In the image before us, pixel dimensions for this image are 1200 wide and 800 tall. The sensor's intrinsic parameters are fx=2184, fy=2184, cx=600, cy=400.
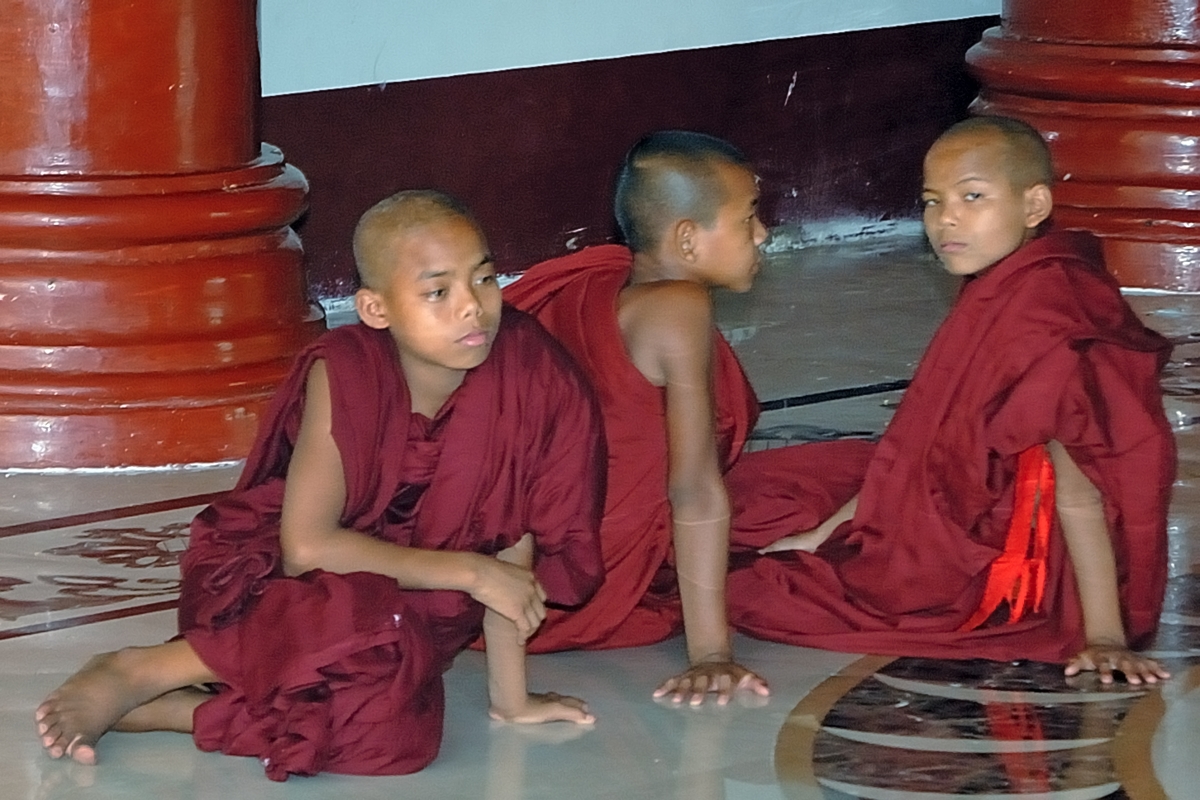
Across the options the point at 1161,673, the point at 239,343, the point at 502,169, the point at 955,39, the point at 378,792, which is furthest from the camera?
the point at 955,39

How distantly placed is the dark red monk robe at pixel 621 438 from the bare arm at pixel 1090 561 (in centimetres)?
48

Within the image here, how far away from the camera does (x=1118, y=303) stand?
2984 millimetres

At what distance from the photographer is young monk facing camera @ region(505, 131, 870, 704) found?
9.43ft

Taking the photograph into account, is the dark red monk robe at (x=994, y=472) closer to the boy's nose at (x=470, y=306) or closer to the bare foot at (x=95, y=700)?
the boy's nose at (x=470, y=306)

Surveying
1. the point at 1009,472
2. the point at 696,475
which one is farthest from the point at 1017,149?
the point at 696,475

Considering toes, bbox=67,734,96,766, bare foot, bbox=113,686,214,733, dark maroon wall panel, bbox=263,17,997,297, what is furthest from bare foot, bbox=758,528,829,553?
dark maroon wall panel, bbox=263,17,997,297

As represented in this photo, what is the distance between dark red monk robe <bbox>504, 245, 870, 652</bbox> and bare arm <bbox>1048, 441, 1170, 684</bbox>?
0.48 m

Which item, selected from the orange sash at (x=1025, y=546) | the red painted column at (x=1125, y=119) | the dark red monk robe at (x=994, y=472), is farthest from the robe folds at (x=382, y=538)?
the red painted column at (x=1125, y=119)

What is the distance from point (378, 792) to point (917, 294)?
3.38 m

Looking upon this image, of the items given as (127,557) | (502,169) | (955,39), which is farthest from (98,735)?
(955,39)

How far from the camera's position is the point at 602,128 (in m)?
5.74

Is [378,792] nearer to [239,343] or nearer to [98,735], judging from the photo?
[98,735]

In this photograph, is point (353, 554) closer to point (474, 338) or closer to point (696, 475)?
point (474, 338)

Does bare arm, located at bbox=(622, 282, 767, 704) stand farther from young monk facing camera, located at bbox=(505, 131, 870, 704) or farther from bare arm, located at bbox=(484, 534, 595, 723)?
bare arm, located at bbox=(484, 534, 595, 723)
